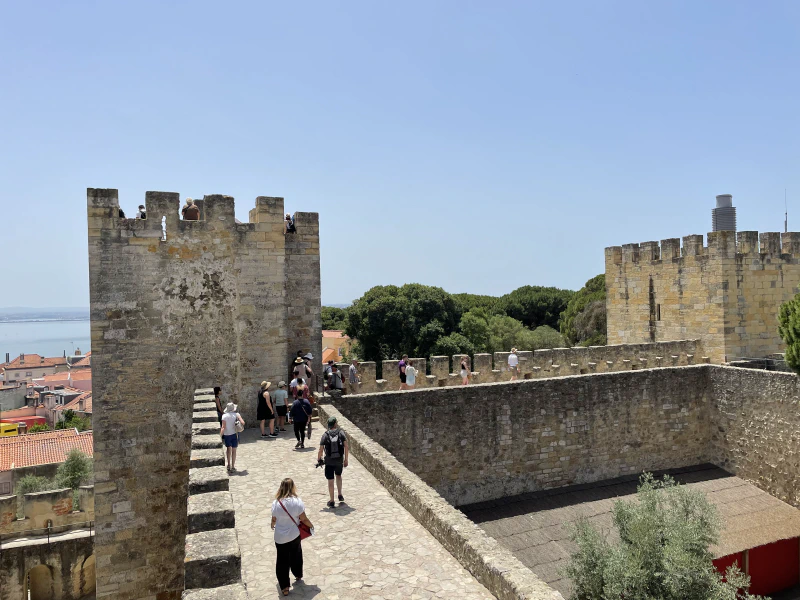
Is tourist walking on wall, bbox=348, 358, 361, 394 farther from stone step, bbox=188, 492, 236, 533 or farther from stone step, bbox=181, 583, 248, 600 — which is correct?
stone step, bbox=181, 583, 248, 600

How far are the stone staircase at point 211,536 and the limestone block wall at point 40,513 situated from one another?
64.0 feet

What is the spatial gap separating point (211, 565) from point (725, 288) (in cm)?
1465

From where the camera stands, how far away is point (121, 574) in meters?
9.84

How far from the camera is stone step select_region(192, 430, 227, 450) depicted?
7.32 metres

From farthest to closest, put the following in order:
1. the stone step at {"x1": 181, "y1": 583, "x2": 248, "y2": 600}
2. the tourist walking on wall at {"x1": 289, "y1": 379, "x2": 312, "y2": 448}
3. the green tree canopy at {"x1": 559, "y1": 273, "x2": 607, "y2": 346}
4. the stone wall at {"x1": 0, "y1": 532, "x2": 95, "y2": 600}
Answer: the green tree canopy at {"x1": 559, "y1": 273, "x2": 607, "y2": 346} → the stone wall at {"x1": 0, "y1": 532, "x2": 95, "y2": 600} → the tourist walking on wall at {"x1": 289, "y1": 379, "x2": 312, "y2": 448} → the stone step at {"x1": 181, "y1": 583, "x2": 248, "y2": 600}

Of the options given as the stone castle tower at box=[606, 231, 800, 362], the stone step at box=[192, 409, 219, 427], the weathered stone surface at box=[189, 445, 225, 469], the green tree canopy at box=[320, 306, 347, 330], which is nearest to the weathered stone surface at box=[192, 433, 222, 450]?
the weathered stone surface at box=[189, 445, 225, 469]

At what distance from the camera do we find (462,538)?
528 centimetres

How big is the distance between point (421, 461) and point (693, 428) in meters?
7.40

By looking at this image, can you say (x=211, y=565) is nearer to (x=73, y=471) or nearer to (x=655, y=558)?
(x=655, y=558)

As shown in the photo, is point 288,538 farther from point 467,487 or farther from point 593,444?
point 593,444

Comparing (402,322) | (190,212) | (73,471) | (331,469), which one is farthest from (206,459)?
(402,322)

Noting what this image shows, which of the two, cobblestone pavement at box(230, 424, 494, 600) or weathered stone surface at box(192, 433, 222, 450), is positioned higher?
weathered stone surface at box(192, 433, 222, 450)

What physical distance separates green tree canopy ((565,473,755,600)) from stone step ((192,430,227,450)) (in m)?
5.81

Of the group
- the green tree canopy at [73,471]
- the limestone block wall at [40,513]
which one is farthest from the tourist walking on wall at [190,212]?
the green tree canopy at [73,471]
